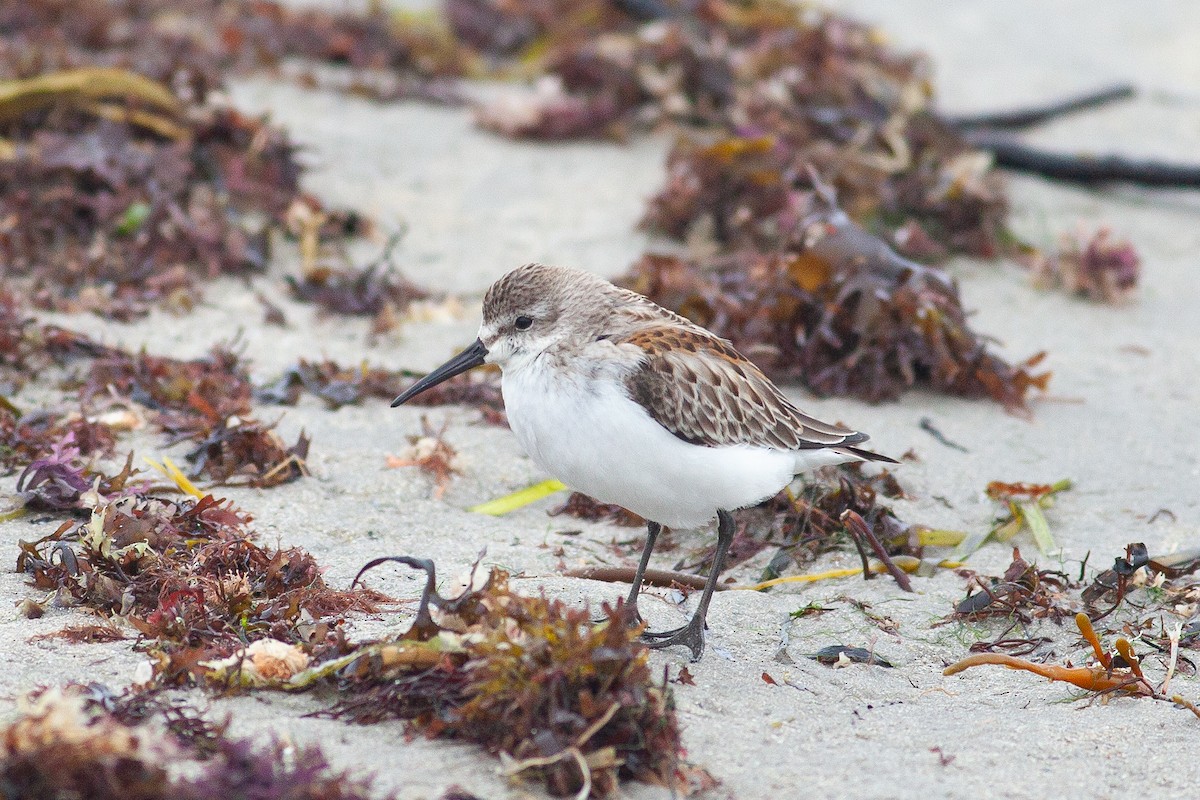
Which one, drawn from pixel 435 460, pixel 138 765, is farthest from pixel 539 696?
pixel 435 460

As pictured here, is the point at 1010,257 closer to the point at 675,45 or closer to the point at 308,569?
the point at 675,45

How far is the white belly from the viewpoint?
12.2 ft

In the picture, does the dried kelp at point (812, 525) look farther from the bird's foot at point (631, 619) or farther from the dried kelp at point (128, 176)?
the dried kelp at point (128, 176)

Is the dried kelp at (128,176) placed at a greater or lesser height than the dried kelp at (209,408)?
greater

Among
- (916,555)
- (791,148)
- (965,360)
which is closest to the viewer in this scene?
(916,555)

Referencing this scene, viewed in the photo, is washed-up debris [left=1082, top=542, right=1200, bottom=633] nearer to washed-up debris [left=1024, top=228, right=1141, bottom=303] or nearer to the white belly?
the white belly

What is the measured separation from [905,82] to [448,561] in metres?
5.64

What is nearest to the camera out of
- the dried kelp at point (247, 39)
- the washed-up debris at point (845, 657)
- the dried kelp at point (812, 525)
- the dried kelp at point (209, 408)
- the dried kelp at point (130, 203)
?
the washed-up debris at point (845, 657)

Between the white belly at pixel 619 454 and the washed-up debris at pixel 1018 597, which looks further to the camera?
the washed-up debris at pixel 1018 597

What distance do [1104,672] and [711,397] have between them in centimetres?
136

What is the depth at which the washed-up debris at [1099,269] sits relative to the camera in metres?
6.73

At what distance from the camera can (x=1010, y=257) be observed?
23.8 feet

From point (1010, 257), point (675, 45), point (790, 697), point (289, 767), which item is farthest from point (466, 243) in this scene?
point (289, 767)

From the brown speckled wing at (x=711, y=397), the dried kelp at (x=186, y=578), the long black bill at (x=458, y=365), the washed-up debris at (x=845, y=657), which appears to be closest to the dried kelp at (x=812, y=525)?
the brown speckled wing at (x=711, y=397)
